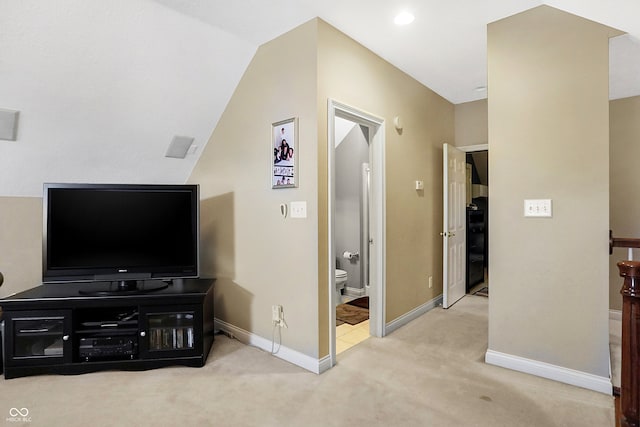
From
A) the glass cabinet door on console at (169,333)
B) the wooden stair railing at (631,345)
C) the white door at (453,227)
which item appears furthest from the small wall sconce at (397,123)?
the glass cabinet door on console at (169,333)

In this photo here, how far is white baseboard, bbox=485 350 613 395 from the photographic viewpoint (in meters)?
2.08

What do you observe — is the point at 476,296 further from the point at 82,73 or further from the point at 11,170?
the point at 11,170

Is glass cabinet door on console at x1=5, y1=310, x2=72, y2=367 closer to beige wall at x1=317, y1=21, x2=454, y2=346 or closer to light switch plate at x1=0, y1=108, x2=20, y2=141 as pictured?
light switch plate at x1=0, y1=108, x2=20, y2=141

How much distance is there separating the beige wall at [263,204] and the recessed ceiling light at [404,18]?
61 centimetres

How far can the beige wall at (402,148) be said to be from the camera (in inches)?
97.4

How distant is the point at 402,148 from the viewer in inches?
130

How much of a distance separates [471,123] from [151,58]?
3703 millimetres

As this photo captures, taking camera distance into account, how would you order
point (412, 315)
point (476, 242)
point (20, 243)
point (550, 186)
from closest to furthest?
point (550, 186) → point (20, 243) → point (412, 315) → point (476, 242)

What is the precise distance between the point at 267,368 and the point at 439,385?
3.99 feet

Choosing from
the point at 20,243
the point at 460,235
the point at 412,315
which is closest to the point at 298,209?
the point at 412,315

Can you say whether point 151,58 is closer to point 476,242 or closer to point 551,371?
point 551,371

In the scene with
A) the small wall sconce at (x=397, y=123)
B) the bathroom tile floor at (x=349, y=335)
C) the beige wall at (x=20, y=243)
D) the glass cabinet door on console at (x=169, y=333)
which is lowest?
the bathroom tile floor at (x=349, y=335)

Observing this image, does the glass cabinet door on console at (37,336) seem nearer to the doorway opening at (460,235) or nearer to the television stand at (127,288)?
the television stand at (127,288)

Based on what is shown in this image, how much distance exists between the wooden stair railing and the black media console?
2.40 m
